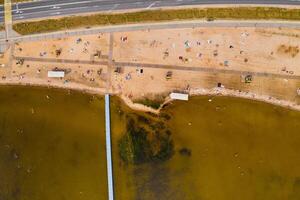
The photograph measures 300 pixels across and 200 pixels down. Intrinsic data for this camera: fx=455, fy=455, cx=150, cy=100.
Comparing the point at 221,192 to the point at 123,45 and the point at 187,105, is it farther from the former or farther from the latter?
the point at 123,45

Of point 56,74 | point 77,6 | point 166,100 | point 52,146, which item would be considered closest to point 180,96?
point 166,100

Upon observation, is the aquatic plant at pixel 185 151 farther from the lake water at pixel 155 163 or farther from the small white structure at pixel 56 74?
the small white structure at pixel 56 74

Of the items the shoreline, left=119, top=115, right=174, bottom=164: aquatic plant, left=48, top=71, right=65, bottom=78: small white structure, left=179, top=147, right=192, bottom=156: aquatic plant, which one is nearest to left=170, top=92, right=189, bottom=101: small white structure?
the shoreline

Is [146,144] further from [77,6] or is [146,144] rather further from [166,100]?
[77,6]

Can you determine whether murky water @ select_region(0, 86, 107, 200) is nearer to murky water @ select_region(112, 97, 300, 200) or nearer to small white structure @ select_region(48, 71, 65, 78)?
small white structure @ select_region(48, 71, 65, 78)

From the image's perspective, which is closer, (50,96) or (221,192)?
(221,192)

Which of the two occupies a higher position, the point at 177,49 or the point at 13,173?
the point at 177,49

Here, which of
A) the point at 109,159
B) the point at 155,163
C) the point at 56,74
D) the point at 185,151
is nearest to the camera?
the point at 185,151

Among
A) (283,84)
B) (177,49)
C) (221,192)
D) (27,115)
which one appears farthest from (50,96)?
(283,84)
